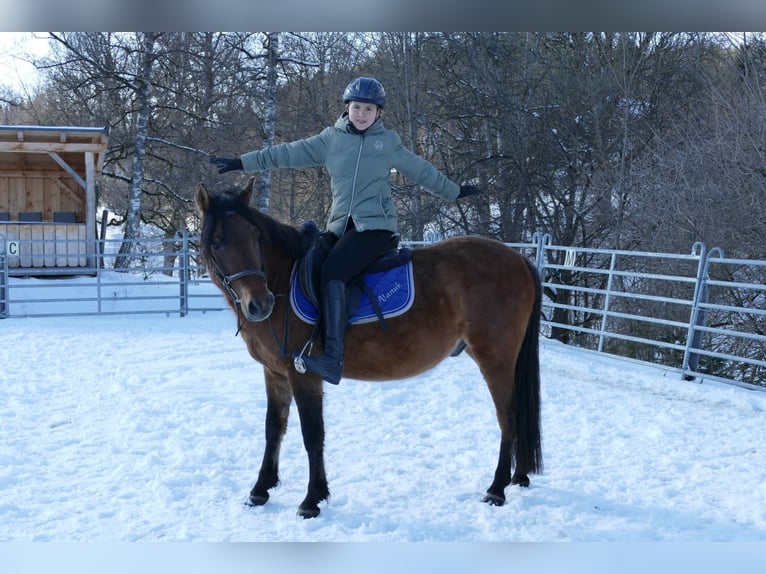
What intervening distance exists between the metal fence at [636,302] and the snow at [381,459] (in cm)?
81

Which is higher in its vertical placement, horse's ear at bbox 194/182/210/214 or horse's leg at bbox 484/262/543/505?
horse's ear at bbox 194/182/210/214

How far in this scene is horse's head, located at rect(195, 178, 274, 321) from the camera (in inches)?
119

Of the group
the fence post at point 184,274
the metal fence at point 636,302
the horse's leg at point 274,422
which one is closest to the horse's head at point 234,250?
the horse's leg at point 274,422

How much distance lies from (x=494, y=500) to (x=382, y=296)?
1.27 meters

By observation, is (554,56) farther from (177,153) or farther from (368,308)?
(368,308)

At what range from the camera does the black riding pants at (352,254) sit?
3289 millimetres

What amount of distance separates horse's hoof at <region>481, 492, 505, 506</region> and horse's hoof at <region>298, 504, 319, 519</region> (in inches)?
36.3

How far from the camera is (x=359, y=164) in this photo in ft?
10.7

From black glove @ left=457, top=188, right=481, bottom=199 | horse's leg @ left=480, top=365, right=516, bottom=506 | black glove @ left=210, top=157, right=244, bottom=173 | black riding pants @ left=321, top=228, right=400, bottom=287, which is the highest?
black glove @ left=210, top=157, right=244, bottom=173

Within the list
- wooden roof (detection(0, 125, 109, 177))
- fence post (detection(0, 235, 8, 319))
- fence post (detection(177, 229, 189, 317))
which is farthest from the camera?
wooden roof (detection(0, 125, 109, 177))

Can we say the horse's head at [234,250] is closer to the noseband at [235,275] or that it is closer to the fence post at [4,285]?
the noseband at [235,275]

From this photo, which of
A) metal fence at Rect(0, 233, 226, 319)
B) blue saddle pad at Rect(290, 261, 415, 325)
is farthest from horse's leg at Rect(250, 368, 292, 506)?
metal fence at Rect(0, 233, 226, 319)

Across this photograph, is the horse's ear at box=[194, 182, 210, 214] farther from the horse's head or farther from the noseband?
the noseband

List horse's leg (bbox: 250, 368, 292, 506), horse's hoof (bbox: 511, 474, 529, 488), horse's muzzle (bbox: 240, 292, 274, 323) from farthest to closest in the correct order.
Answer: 1. horse's hoof (bbox: 511, 474, 529, 488)
2. horse's leg (bbox: 250, 368, 292, 506)
3. horse's muzzle (bbox: 240, 292, 274, 323)
